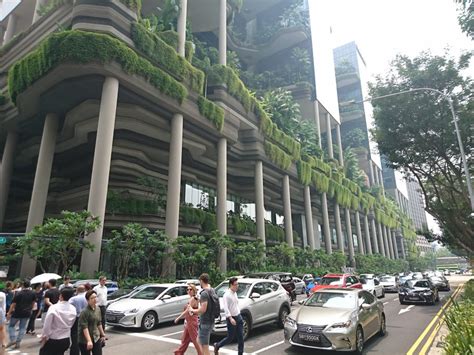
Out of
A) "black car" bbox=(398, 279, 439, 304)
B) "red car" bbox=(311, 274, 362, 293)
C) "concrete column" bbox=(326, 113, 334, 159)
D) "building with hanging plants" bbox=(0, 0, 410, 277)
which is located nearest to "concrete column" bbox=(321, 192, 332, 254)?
"building with hanging plants" bbox=(0, 0, 410, 277)

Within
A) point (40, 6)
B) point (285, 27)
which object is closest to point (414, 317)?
point (40, 6)

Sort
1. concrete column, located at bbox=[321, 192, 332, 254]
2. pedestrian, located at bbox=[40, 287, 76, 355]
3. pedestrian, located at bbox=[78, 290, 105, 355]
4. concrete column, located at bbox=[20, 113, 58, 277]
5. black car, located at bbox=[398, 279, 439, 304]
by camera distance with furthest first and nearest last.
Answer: concrete column, located at bbox=[321, 192, 332, 254] < concrete column, located at bbox=[20, 113, 58, 277] < black car, located at bbox=[398, 279, 439, 304] < pedestrian, located at bbox=[78, 290, 105, 355] < pedestrian, located at bbox=[40, 287, 76, 355]

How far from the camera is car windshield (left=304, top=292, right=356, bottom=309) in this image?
8383mm

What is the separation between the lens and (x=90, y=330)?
5664mm

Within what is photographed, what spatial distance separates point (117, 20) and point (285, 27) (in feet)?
127

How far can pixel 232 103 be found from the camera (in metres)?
31.5

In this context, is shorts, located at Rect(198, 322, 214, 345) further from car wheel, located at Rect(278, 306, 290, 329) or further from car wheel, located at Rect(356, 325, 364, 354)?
car wheel, located at Rect(278, 306, 290, 329)

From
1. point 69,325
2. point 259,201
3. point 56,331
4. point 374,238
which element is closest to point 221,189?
point 259,201

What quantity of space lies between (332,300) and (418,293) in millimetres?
11552

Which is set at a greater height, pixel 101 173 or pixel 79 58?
pixel 79 58

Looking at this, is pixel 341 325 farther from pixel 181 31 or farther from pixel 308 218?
pixel 308 218

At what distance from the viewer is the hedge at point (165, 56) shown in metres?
22.4

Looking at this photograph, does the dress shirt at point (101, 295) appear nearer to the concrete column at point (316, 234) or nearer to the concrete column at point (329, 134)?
the concrete column at point (316, 234)

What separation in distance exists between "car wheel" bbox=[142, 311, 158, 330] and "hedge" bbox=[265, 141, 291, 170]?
2577 centimetres
